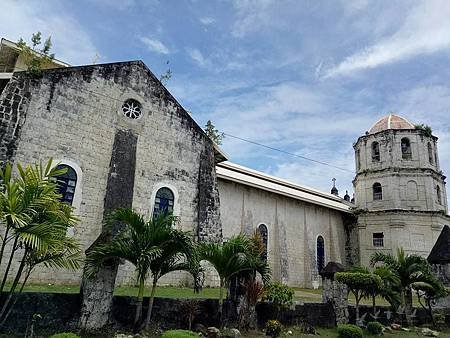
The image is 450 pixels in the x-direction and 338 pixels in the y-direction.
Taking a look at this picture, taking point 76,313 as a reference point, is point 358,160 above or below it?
above

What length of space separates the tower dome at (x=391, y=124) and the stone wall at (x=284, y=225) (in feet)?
26.1

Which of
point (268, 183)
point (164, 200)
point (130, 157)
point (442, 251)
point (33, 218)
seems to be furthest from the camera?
point (268, 183)

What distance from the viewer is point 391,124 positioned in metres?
27.8

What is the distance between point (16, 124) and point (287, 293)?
1009 centimetres

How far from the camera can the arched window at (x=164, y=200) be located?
47.5ft

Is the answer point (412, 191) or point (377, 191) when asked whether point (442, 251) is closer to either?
point (412, 191)

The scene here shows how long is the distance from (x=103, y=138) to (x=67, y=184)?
2213 mm

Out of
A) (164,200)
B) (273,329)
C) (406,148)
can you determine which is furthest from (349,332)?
(406,148)

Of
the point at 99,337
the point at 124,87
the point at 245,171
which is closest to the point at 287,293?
the point at 99,337

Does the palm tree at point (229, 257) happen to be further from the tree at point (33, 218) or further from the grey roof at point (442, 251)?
the grey roof at point (442, 251)

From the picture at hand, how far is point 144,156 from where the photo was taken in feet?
47.8

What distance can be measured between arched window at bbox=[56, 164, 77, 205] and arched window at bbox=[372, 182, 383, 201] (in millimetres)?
22120

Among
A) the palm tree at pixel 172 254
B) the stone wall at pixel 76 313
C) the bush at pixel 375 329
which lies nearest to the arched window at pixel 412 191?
the bush at pixel 375 329

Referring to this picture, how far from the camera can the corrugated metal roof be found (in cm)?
2130
